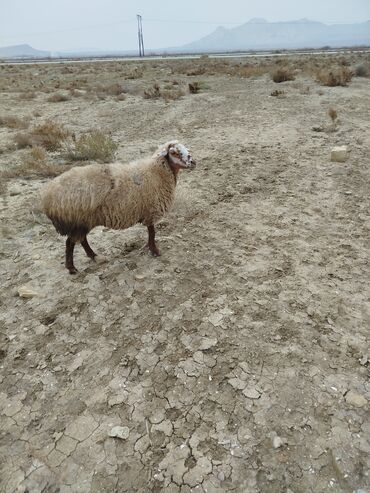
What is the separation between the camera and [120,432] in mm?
3000

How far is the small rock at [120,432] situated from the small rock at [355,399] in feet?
6.05

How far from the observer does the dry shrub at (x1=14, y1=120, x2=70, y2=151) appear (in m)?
9.74

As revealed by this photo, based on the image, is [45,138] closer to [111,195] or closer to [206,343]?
[111,195]

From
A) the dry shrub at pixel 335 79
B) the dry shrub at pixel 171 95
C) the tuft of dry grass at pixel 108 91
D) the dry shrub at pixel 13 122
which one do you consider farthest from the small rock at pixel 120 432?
the dry shrub at pixel 335 79

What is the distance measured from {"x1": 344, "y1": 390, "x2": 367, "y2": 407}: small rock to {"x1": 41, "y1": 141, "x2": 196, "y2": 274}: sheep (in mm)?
2923

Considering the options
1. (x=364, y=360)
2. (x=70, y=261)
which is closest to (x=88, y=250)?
(x=70, y=261)

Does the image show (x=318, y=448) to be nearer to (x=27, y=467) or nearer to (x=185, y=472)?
(x=185, y=472)

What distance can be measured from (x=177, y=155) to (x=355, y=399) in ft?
11.3

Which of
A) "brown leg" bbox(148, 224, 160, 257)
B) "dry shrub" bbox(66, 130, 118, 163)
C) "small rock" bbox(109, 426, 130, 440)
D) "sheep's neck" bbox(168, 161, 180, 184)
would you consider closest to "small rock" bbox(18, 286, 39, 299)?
"brown leg" bbox(148, 224, 160, 257)

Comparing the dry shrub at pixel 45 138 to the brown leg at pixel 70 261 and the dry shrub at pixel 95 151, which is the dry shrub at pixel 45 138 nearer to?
the dry shrub at pixel 95 151

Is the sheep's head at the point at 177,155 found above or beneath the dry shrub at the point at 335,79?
above

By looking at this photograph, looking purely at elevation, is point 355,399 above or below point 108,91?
below

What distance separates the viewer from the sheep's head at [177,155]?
4945 mm

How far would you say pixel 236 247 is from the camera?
5.37 m
